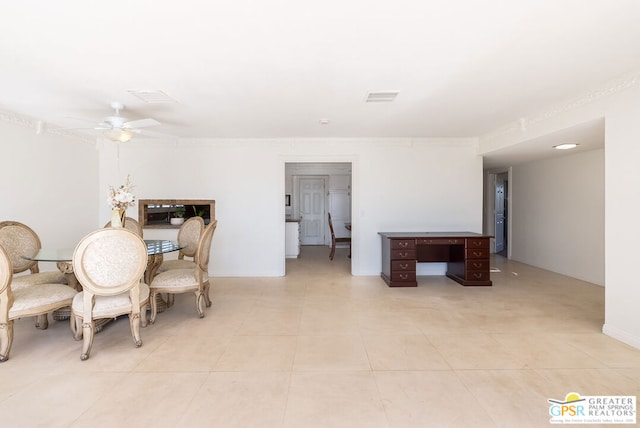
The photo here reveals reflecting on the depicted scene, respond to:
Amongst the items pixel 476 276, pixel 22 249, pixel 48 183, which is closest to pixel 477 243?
pixel 476 276

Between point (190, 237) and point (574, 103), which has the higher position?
point (574, 103)

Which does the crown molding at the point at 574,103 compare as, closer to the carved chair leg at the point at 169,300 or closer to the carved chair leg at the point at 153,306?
the carved chair leg at the point at 153,306

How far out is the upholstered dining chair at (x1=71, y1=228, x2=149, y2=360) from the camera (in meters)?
2.40

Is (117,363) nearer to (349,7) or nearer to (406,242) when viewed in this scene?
(349,7)

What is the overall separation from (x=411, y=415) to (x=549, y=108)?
3652 mm

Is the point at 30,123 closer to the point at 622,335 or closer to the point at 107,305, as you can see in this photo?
the point at 107,305

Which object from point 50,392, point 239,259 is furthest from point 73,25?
point 239,259

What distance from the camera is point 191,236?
4070 mm

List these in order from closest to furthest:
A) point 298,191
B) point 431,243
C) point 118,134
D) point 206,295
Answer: point 118,134, point 206,295, point 431,243, point 298,191

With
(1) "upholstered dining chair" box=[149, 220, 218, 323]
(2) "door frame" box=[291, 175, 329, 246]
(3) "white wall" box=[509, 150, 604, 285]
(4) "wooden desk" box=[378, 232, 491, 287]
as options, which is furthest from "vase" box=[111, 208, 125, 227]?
(3) "white wall" box=[509, 150, 604, 285]

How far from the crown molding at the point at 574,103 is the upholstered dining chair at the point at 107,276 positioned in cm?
442

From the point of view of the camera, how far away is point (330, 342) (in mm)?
2707

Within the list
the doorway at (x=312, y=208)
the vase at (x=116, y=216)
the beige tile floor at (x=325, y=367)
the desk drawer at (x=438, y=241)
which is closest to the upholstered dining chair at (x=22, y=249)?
the beige tile floor at (x=325, y=367)

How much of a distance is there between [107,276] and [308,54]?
238 centimetres
